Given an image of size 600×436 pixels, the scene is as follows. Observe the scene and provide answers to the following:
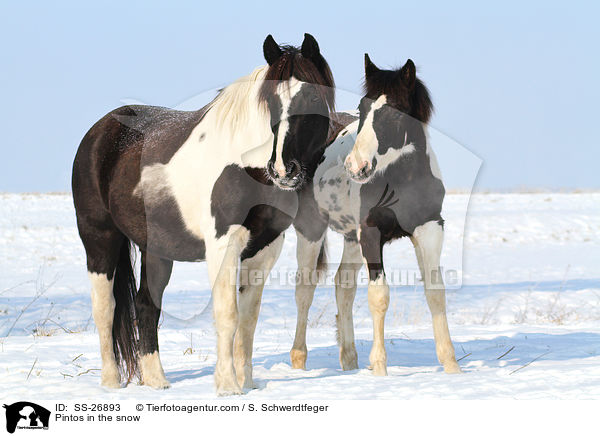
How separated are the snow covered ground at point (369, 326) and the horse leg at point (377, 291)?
0.64 ft

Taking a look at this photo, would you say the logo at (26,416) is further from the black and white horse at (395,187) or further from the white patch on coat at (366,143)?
the white patch on coat at (366,143)

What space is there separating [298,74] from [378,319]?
7.00 ft

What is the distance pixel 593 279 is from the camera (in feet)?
46.3

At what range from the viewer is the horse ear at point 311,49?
4884 mm

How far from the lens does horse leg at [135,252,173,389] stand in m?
5.68

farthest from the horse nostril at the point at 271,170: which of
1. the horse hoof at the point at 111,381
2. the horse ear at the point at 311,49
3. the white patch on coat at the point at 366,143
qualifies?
the horse hoof at the point at 111,381

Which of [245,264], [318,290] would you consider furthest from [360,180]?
[318,290]

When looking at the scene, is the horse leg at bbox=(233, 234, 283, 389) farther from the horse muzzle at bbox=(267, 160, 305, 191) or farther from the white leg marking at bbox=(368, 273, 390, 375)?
the white leg marking at bbox=(368, 273, 390, 375)

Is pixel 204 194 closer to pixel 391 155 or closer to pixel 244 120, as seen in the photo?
pixel 244 120

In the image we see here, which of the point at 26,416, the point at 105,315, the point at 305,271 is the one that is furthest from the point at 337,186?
the point at 26,416

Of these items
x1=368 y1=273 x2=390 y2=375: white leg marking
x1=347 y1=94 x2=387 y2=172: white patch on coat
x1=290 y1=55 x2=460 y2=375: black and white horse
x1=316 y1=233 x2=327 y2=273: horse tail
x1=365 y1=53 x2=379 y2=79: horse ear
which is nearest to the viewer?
x1=347 y1=94 x2=387 y2=172: white patch on coat

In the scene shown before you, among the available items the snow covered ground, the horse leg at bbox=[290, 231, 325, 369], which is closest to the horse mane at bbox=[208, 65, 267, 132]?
the horse leg at bbox=[290, 231, 325, 369]

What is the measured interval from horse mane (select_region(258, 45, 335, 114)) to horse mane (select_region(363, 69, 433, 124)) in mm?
484

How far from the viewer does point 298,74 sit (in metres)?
4.78
